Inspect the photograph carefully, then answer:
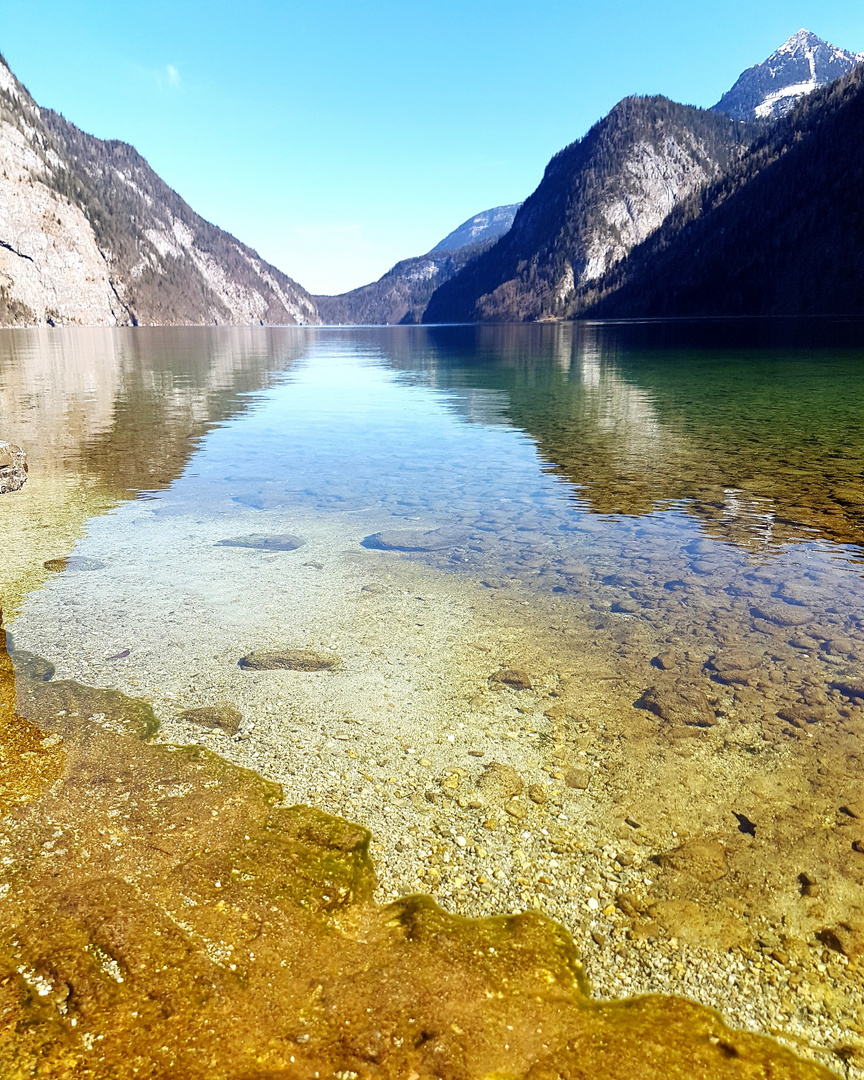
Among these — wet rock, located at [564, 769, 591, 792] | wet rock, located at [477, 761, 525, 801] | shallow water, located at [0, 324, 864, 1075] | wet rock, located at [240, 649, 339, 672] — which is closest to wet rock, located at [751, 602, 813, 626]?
shallow water, located at [0, 324, 864, 1075]

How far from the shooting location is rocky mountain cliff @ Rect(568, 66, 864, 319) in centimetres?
13788

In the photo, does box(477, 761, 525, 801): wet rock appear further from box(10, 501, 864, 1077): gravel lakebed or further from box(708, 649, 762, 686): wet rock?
box(708, 649, 762, 686): wet rock

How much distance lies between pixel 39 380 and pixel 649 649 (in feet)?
129

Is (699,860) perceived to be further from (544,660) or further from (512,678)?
(544,660)

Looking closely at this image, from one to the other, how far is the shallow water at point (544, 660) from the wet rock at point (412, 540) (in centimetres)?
6

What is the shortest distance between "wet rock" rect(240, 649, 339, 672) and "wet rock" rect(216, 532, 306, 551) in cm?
353

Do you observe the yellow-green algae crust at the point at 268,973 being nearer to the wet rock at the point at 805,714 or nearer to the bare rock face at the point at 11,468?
the wet rock at the point at 805,714

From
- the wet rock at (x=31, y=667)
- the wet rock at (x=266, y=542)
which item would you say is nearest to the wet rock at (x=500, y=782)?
the wet rock at (x=31, y=667)

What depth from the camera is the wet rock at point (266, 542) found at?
391 inches

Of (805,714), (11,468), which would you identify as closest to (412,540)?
(805,714)

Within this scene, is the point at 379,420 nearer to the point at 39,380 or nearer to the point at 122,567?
the point at 122,567

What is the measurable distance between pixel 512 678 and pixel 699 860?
2478 millimetres

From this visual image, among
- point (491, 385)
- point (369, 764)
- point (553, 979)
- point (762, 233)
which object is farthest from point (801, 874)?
point (762, 233)

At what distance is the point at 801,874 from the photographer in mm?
3854
